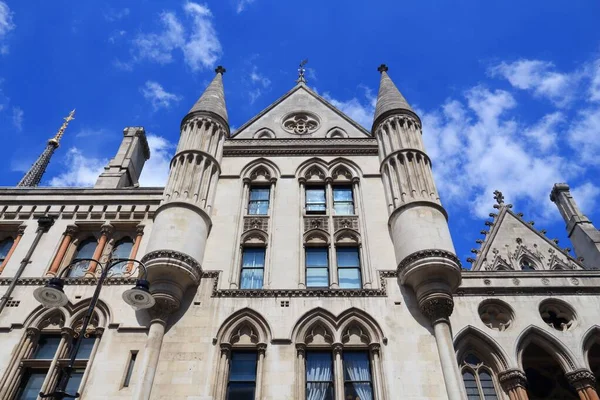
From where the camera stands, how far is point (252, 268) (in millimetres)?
16859

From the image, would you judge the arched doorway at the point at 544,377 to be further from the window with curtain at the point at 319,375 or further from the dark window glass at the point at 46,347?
the dark window glass at the point at 46,347

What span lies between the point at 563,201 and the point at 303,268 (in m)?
18.6

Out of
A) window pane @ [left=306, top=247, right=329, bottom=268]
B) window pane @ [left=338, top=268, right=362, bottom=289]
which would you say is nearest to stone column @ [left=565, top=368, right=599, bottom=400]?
window pane @ [left=338, top=268, right=362, bottom=289]

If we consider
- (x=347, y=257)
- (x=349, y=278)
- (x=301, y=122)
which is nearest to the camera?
(x=349, y=278)

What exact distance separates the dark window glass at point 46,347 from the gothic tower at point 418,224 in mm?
10344

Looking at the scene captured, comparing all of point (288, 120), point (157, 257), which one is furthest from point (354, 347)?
point (288, 120)

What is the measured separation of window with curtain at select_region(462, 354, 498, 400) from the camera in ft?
49.6

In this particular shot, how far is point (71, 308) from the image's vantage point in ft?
51.0

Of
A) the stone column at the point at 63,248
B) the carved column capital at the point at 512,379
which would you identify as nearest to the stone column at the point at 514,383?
the carved column capital at the point at 512,379

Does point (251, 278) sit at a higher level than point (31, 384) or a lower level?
higher

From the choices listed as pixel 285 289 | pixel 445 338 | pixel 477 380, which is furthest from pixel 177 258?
pixel 477 380

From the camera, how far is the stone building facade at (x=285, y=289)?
13906mm

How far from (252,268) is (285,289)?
1.75 m

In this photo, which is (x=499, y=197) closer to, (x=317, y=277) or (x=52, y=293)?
(x=317, y=277)
